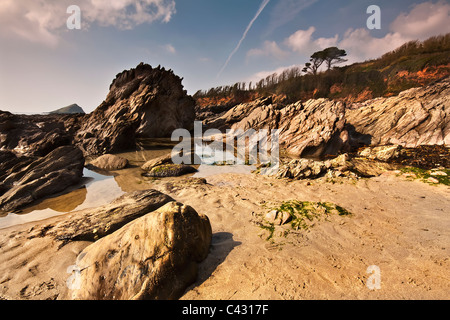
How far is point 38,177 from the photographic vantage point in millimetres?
6352

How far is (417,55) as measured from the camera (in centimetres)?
3006

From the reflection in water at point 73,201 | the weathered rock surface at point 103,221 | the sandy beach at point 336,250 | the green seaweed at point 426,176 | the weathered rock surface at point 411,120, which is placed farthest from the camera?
the weathered rock surface at point 411,120

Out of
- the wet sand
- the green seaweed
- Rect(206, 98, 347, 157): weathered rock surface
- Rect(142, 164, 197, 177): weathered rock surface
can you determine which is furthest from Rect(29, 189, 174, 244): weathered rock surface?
Rect(206, 98, 347, 157): weathered rock surface

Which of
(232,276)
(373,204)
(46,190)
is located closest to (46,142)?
(46,190)

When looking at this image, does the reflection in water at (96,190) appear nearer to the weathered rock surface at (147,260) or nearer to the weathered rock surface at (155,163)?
the weathered rock surface at (155,163)

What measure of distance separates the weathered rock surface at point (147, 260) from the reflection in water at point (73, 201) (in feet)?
11.8

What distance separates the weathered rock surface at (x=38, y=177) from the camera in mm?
5281

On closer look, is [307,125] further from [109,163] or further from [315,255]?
[109,163]

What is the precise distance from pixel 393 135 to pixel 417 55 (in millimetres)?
28800

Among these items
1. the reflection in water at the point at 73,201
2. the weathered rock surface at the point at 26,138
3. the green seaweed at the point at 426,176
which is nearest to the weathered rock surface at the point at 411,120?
the green seaweed at the point at 426,176

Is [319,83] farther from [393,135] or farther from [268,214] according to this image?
[268,214]

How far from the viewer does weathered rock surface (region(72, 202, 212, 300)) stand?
205 cm

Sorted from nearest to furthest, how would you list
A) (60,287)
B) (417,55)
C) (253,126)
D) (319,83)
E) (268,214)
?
(60,287) → (268,214) → (253,126) → (417,55) → (319,83)

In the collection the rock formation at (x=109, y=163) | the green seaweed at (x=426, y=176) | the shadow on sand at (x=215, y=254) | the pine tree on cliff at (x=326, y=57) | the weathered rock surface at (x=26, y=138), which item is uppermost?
the pine tree on cliff at (x=326, y=57)
